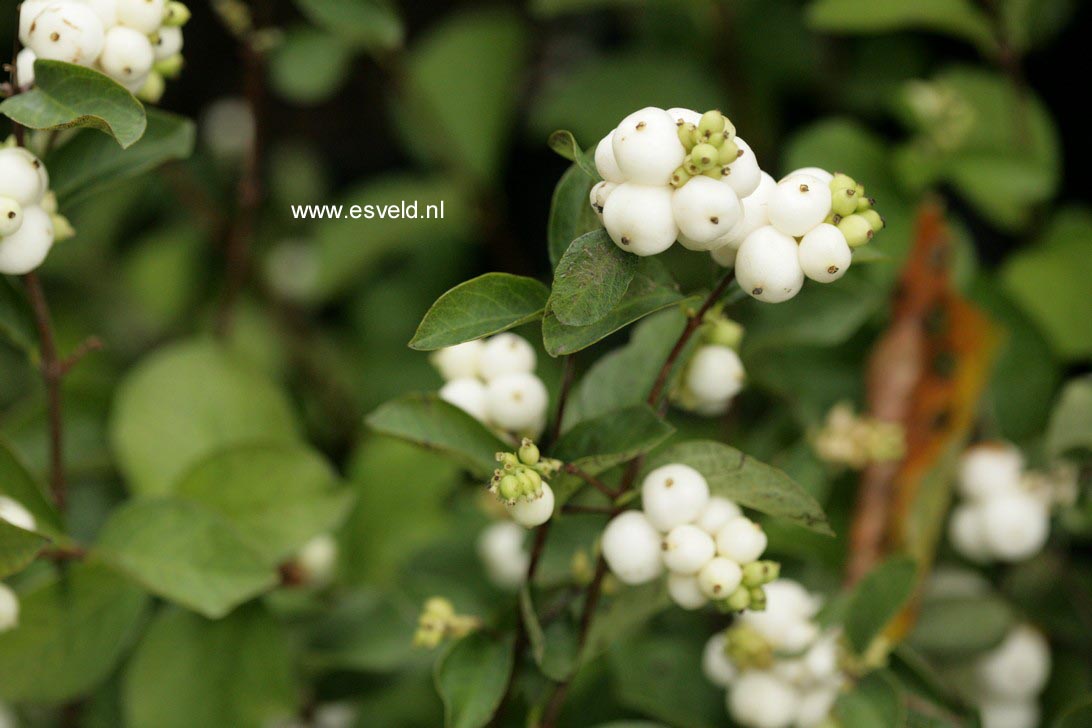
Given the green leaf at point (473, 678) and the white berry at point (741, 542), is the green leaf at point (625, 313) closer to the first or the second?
the white berry at point (741, 542)

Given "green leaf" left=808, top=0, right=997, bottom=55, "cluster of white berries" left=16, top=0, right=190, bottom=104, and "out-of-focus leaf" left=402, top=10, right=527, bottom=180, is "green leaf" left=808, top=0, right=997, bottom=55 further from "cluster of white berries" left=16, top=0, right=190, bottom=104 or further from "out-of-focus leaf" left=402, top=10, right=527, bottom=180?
"cluster of white berries" left=16, top=0, right=190, bottom=104

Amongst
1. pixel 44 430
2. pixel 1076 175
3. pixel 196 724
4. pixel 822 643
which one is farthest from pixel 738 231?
pixel 1076 175

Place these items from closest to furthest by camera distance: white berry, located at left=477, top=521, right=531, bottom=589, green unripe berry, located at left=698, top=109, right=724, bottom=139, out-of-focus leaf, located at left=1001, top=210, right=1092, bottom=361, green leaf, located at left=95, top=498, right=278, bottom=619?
green unripe berry, located at left=698, top=109, right=724, bottom=139 → green leaf, located at left=95, top=498, right=278, bottom=619 → white berry, located at left=477, top=521, right=531, bottom=589 → out-of-focus leaf, located at left=1001, top=210, right=1092, bottom=361

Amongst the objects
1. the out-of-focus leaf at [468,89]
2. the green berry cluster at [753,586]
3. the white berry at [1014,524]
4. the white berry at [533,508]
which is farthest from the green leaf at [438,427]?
the out-of-focus leaf at [468,89]

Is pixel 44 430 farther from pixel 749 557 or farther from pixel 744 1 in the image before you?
pixel 744 1

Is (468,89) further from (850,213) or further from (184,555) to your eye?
(850,213)

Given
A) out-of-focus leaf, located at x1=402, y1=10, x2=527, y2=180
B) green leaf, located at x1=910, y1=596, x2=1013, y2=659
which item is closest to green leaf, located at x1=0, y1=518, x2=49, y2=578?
green leaf, located at x1=910, y1=596, x2=1013, y2=659
